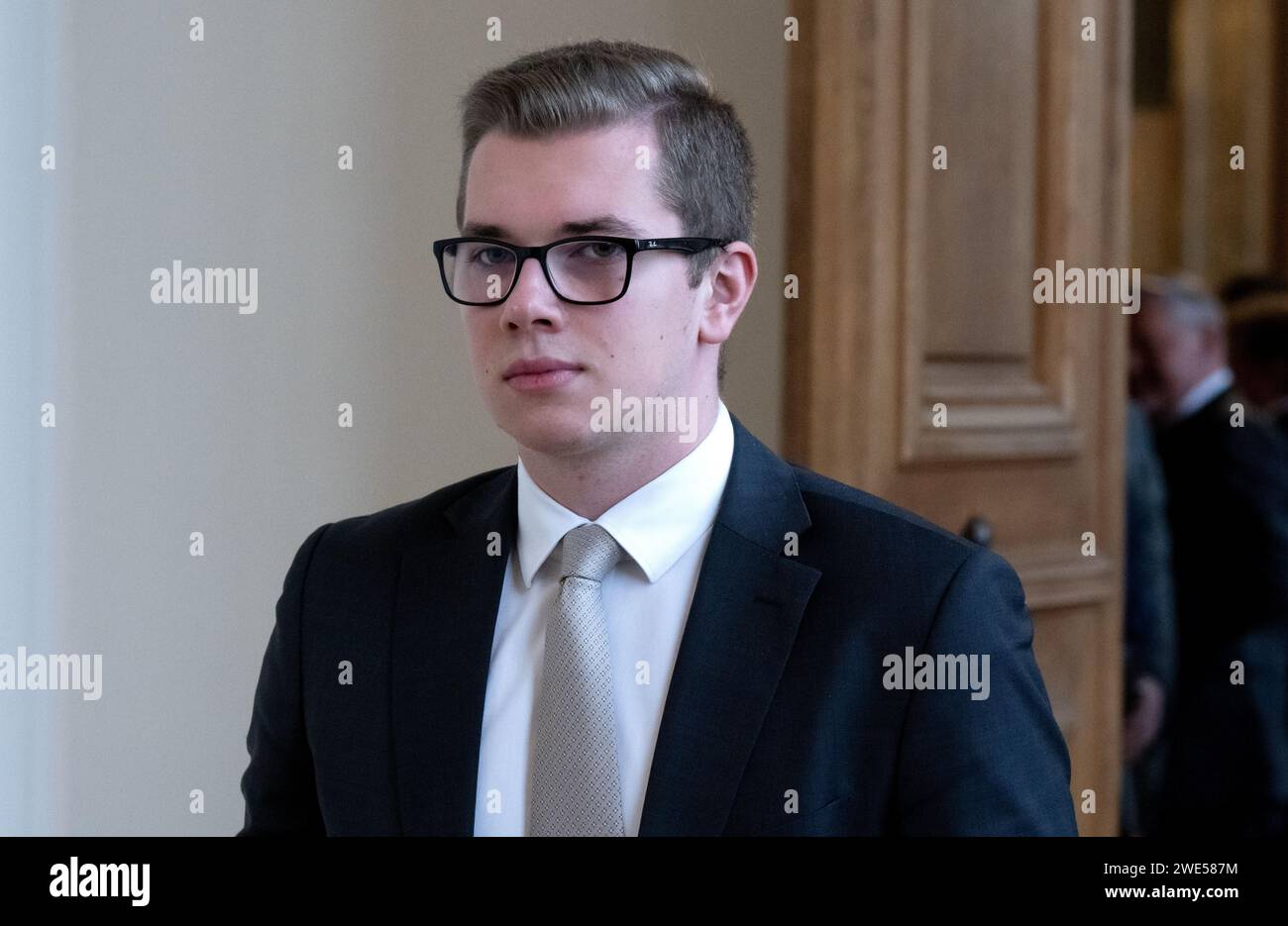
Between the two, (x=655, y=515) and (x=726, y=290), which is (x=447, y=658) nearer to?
(x=655, y=515)

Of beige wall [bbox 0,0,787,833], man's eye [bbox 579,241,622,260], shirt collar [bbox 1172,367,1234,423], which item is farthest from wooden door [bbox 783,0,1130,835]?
man's eye [bbox 579,241,622,260]

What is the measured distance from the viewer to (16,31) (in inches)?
49.7

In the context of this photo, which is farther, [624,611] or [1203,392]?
[1203,392]

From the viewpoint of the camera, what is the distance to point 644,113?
107cm

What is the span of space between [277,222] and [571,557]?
53 centimetres

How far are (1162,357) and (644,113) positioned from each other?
57.3 inches

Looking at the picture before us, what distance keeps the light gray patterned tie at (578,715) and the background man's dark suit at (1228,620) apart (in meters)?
1.18

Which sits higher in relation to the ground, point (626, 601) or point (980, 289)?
point (980, 289)

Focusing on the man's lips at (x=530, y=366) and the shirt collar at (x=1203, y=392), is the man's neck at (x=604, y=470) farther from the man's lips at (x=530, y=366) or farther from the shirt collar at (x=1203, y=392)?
the shirt collar at (x=1203, y=392)

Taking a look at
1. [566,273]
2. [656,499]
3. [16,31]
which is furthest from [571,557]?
[16,31]

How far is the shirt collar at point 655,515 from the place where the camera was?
105 centimetres

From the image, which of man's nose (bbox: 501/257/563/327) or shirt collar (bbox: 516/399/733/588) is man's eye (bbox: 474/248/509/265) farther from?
shirt collar (bbox: 516/399/733/588)

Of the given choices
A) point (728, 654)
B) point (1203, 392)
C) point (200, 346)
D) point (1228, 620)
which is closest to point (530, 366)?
point (728, 654)
